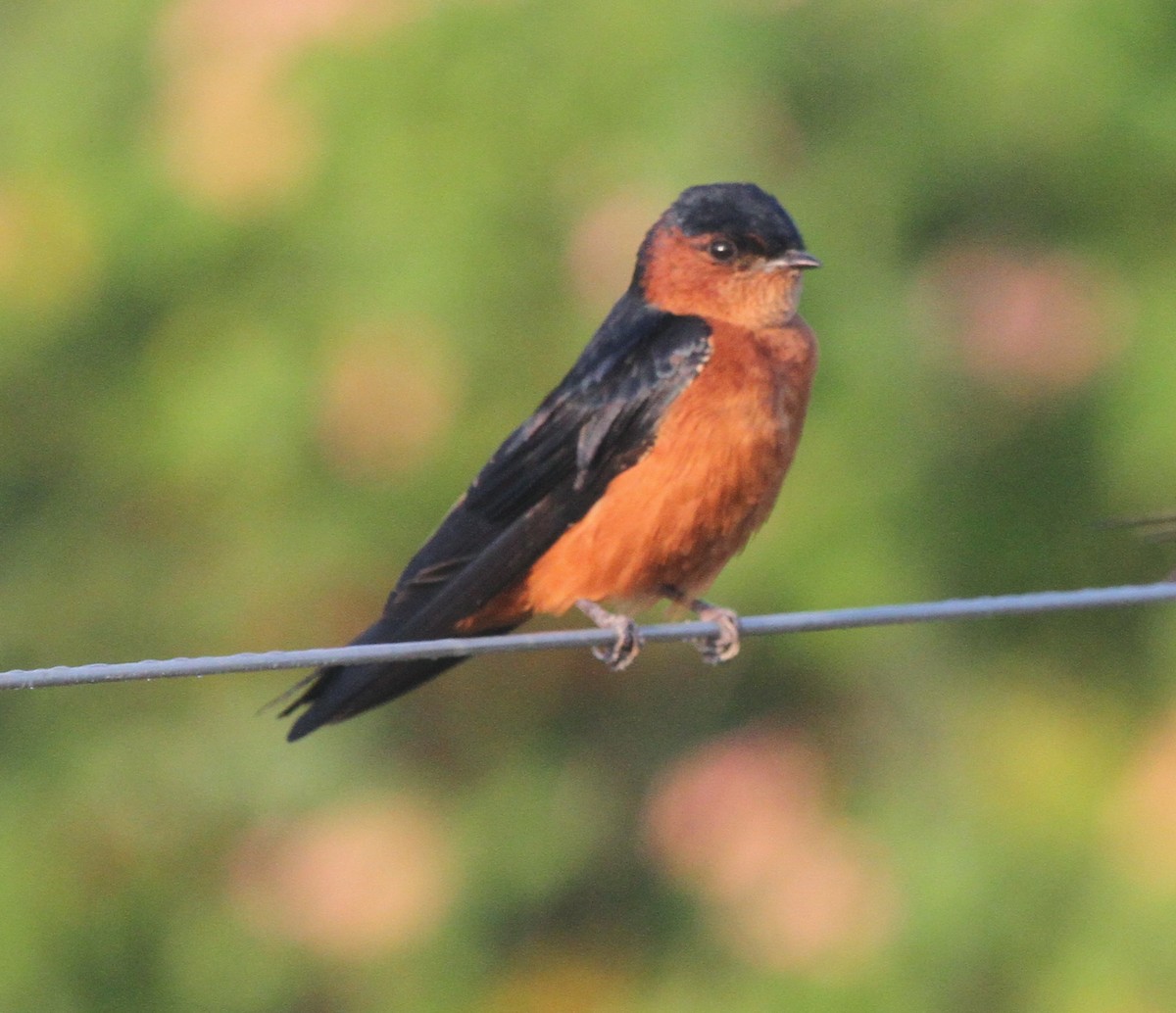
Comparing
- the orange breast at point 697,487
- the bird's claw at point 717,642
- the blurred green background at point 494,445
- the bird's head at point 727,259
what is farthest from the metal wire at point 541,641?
the blurred green background at point 494,445

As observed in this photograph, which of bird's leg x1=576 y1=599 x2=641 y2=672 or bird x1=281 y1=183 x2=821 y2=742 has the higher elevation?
bird x1=281 y1=183 x2=821 y2=742

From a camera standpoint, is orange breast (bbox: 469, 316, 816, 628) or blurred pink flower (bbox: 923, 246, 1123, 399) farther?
blurred pink flower (bbox: 923, 246, 1123, 399)

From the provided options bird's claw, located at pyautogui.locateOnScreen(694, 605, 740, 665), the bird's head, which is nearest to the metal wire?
bird's claw, located at pyautogui.locateOnScreen(694, 605, 740, 665)

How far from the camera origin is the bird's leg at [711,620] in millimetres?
3947

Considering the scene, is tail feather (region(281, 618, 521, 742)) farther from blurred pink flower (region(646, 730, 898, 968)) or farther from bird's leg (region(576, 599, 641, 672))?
blurred pink flower (region(646, 730, 898, 968))

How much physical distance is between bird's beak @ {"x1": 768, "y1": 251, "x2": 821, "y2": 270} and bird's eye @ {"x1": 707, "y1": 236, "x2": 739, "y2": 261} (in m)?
0.09

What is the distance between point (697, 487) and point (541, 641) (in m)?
1.18

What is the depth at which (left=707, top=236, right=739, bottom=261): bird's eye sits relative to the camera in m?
4.34

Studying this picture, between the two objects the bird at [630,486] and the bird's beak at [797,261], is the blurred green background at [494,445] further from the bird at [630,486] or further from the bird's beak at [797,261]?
the bird at [630,486]

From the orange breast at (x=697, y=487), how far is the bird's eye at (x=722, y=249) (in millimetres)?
241

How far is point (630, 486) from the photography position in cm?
404

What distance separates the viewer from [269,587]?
5.59m

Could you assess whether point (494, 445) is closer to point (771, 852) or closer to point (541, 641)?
point (771, 852)

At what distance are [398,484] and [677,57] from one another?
134 centimetres
